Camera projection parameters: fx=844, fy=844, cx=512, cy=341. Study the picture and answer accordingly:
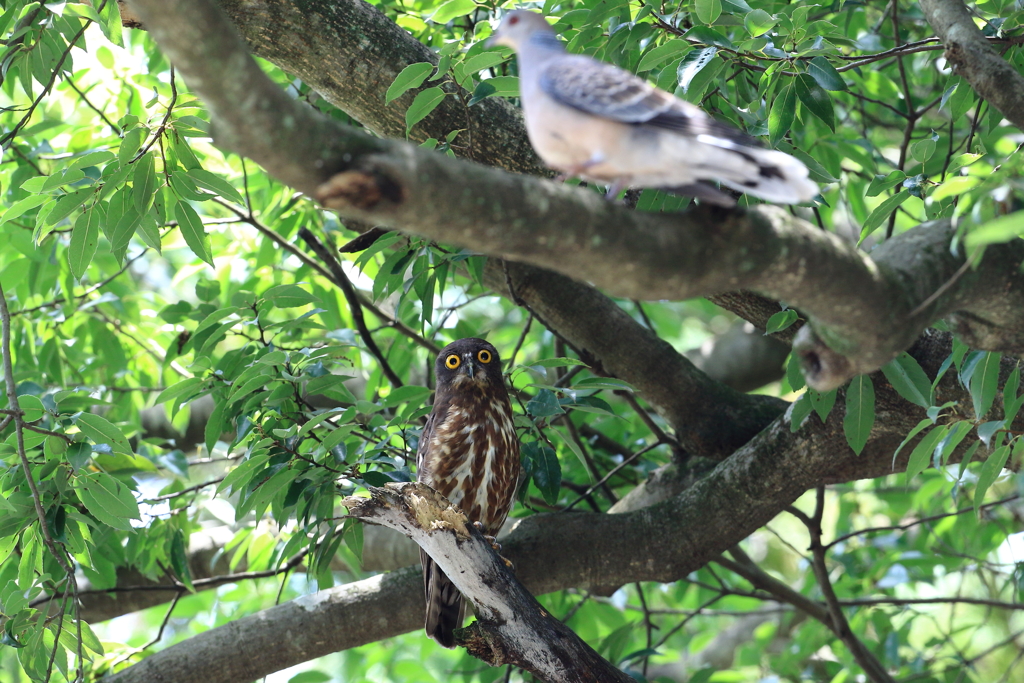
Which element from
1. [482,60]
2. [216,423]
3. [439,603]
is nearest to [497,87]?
[482,60]

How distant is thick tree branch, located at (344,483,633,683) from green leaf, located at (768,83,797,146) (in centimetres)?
166

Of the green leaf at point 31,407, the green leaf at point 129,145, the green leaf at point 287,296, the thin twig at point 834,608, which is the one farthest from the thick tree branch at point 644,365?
the green leaf at point 31,407

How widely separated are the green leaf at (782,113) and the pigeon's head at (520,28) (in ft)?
3.17

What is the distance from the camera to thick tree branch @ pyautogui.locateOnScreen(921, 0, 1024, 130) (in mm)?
2355

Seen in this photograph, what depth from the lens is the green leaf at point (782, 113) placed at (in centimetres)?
280

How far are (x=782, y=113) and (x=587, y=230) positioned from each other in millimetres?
1620

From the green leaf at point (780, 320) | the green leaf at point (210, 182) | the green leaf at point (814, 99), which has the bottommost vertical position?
the green leaf at point (780, 320)

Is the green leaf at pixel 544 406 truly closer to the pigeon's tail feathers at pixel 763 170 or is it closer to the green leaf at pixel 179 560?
the pigeon's tail feathers at pixel 763 170

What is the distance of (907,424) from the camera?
3.28 metres

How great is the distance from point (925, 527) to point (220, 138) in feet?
16.8

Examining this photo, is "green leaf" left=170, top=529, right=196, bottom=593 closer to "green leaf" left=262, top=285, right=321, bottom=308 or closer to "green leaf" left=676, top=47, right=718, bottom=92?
"green leaf" left=262, top=285, right=321, bottom=308

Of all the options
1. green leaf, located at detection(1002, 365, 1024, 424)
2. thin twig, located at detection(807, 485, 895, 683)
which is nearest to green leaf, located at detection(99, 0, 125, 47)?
green leaf, located at detection(1002, 365, 1024, 424)

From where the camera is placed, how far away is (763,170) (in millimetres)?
1753

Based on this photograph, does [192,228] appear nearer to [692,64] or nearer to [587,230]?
[692,64]
